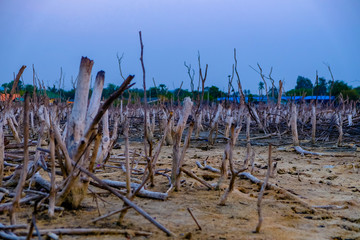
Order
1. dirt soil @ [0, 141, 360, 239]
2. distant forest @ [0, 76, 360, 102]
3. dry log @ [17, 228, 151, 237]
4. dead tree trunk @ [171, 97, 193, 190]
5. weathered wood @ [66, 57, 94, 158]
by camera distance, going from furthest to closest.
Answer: distant forest @ [0, 76, 360, 102] → dead tree trunk @ [171, 97, 193, 190] → weathered wood @ [66, 57, 94, 158] → dirt soil @ [0, 141, 360, 239] → dry log @ [17, 228, 151, 237]

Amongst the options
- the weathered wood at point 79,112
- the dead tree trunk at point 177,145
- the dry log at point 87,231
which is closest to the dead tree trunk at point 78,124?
the weathered wood at point 79,112

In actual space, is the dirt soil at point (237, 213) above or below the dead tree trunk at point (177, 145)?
below

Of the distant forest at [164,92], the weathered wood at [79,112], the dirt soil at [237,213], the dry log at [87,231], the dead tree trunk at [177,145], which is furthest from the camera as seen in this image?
the distant forest at [164,92]

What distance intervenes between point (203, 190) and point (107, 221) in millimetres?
1191

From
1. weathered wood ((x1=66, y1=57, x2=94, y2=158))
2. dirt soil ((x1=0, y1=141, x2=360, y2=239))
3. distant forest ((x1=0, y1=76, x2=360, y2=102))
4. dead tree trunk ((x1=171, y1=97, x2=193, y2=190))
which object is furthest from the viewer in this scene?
distant forest ((x1=0, y1=76, x2=360, y2=102))

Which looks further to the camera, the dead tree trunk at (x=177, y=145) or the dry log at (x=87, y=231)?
the dead tree trunk at (x=177, y=145)

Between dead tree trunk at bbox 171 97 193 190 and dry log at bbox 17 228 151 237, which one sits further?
dead tree trunk at bbox 171 97 193 190

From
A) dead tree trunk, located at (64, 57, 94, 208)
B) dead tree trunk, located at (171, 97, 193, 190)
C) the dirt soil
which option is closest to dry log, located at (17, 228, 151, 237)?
the dirt soil

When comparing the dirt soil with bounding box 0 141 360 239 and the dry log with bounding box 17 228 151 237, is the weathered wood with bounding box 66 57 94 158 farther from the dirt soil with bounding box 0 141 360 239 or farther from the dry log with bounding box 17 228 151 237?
the dry log with bounding box 17 228 151 237

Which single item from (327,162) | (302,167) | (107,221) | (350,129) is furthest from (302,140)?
(107,221)

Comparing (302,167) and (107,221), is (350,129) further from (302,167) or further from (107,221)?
(107,221)

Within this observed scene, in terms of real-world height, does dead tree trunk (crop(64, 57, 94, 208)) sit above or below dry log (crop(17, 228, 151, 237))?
above

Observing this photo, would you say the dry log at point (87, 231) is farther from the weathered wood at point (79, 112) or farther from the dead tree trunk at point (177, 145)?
the dead tree trunk at point (177, 145)

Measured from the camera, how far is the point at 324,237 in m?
2.26
